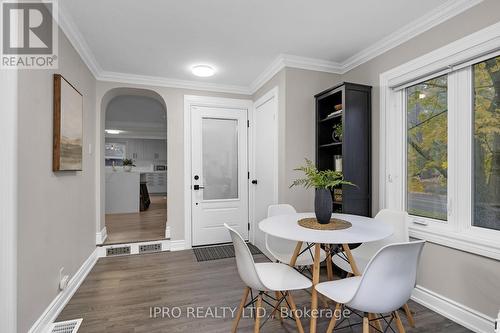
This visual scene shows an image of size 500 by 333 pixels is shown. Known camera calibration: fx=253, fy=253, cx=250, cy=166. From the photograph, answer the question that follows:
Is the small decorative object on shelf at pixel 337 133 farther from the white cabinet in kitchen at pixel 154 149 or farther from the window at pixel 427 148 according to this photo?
the white cabinet in kitchen at pixel 154 149

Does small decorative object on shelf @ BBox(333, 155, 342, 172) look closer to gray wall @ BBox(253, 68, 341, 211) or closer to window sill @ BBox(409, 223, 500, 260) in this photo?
gray wall @ BBox(253, 68, 341, 211)

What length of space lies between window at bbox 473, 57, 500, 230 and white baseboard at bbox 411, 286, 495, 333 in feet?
2.12

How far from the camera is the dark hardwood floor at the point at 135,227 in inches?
151

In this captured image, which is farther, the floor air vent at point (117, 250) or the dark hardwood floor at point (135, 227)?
the dark hardwood floor at point (135, 227)

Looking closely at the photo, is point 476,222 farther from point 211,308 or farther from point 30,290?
point 30,290

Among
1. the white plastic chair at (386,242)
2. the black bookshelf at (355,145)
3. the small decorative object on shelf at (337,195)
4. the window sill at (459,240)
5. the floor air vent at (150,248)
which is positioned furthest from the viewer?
the floor air vent at (150,248)

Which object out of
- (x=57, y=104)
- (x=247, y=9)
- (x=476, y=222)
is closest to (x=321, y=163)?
(x=476, y=222)

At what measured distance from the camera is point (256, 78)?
3652mm

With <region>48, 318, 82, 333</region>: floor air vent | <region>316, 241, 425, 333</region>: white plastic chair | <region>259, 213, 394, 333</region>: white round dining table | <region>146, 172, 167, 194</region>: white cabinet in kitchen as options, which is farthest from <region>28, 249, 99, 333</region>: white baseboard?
<region>146, 172, 167, 194</region>: white cabinet in kitchen

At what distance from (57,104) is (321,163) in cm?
271

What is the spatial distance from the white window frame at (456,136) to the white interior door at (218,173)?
2.21 m

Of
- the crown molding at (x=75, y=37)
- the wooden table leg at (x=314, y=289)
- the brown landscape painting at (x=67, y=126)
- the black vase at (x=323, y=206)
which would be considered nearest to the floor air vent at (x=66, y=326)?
the brown landscape painting at (x=67, y=126)

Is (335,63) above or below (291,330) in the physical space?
above

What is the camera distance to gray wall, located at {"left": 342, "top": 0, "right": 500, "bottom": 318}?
1786mm
